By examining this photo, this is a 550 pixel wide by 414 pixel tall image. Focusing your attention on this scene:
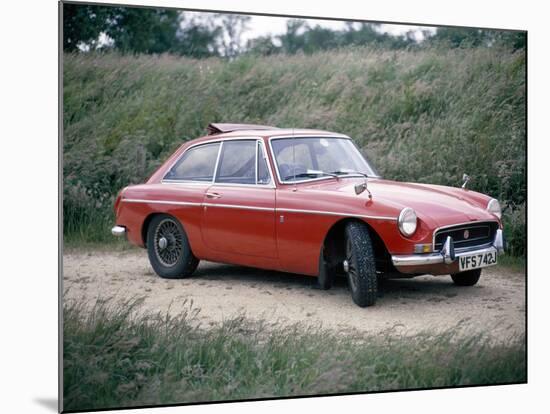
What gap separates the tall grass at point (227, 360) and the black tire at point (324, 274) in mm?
441

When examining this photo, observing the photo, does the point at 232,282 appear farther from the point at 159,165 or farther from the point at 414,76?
the point at 414,76

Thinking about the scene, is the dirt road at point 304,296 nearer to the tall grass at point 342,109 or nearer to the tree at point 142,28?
the tall grass at point 342,109

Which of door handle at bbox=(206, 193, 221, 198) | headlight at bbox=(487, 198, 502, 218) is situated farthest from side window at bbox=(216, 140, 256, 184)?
headlight at bbox=(487, 198, 502, 218)

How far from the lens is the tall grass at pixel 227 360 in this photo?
5.80 meters

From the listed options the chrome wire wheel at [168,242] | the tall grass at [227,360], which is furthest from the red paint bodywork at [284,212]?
the tall grass at [227,360]

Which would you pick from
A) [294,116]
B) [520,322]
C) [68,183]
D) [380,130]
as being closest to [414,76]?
[380,130]

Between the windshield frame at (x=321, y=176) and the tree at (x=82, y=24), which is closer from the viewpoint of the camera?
the tree at (x=82, y=24)

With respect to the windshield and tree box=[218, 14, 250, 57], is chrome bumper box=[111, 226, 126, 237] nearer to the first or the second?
the windshield

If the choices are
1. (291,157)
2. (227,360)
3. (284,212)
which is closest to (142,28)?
(291,157)

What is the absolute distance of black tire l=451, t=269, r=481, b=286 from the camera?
6840mm

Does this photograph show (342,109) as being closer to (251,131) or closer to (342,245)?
(251,131)

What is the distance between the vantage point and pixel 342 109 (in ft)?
25.6

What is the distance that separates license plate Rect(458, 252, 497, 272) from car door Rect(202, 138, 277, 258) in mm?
1364

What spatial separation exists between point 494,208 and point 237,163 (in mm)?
2006
